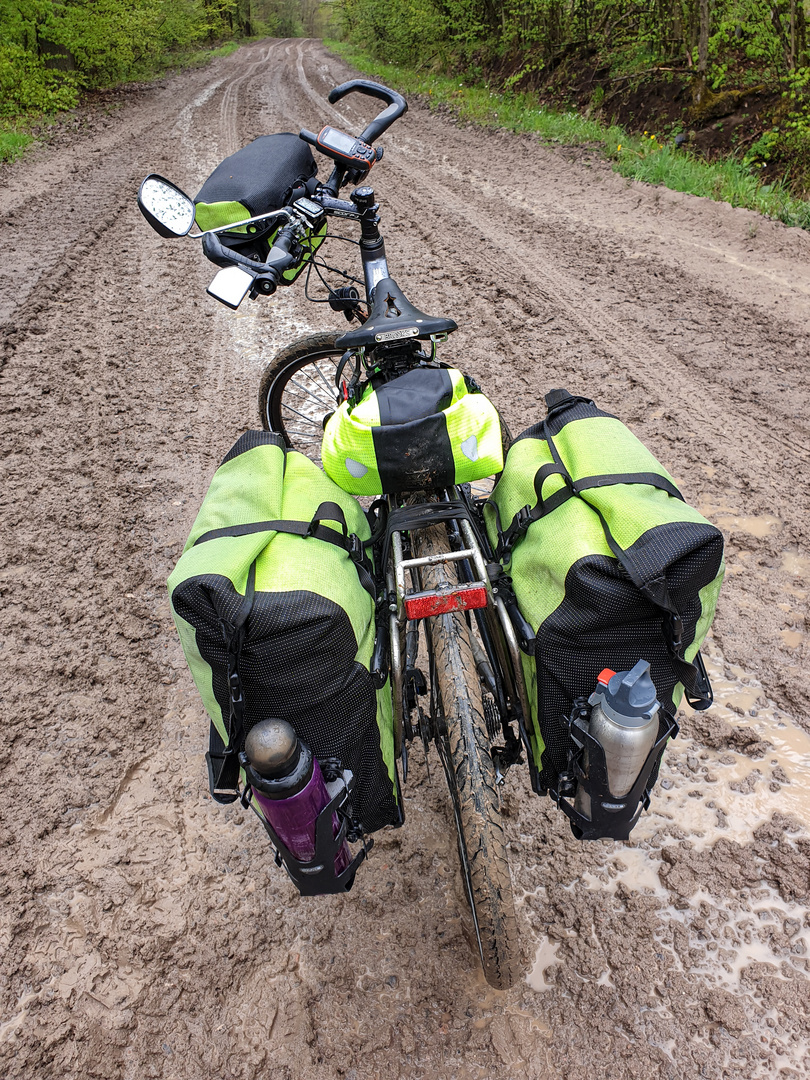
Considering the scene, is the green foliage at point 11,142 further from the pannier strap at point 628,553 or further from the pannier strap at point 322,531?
the pannier strap at point 628,553

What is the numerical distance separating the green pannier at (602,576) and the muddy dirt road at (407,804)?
25.3 inches

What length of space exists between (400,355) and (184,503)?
6.24ft

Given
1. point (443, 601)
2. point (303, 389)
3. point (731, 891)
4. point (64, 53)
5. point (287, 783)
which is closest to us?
point (287, 783)

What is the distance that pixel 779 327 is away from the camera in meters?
4.57

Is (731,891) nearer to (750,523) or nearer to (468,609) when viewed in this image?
(468,609)

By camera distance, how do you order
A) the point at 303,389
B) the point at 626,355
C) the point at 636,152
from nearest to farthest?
1. the point at 303,389
2. the point at 626,355
3. the point at 636,152

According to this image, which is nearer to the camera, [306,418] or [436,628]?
[436,628]

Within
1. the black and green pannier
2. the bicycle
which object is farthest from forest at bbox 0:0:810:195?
the bicycle

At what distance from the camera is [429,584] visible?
66.7 inches

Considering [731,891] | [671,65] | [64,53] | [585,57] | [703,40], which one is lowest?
[731,891]

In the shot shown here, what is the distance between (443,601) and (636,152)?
9.06m

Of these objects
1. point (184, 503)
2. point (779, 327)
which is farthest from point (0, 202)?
point (779, 327)

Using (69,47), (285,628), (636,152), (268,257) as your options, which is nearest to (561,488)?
(285,628)

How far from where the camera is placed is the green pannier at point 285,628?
136cm
